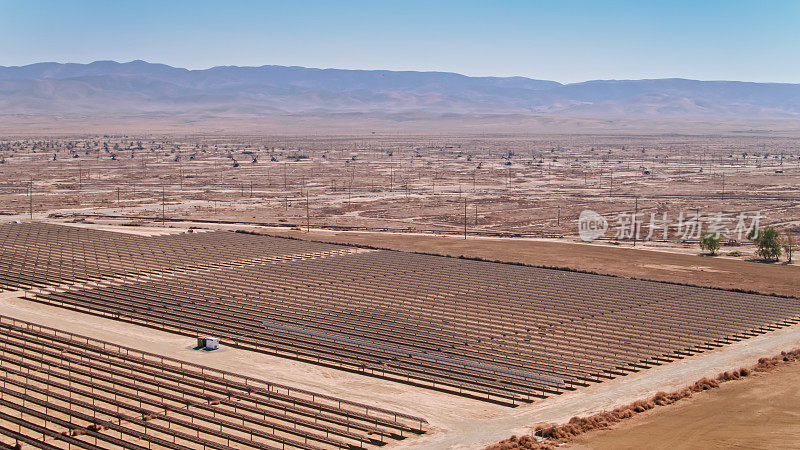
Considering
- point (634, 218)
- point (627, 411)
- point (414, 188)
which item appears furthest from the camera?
point (414, 188)

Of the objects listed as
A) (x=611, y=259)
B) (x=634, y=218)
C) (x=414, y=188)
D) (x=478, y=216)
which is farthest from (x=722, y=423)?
(x=414, y=188)

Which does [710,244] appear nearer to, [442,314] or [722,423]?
[442,314]

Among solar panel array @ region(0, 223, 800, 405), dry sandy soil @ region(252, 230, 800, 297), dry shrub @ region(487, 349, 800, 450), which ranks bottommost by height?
dry sandy soil @ region(252, 230, 800, 297)

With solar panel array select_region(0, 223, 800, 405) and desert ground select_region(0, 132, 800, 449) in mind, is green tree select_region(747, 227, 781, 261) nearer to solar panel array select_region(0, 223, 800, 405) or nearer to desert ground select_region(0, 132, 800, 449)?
desert ground select_region(0, 132, 800, 449)

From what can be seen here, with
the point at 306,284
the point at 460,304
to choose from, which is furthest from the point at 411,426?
the point at 306,284

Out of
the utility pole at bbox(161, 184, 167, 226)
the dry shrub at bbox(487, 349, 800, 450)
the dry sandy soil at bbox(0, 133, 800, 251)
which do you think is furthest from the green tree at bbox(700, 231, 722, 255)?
the utility pole at bbox(161, 184, 167, 226)

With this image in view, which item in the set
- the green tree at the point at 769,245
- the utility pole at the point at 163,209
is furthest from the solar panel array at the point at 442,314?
the utility pole at the point at 163,209
